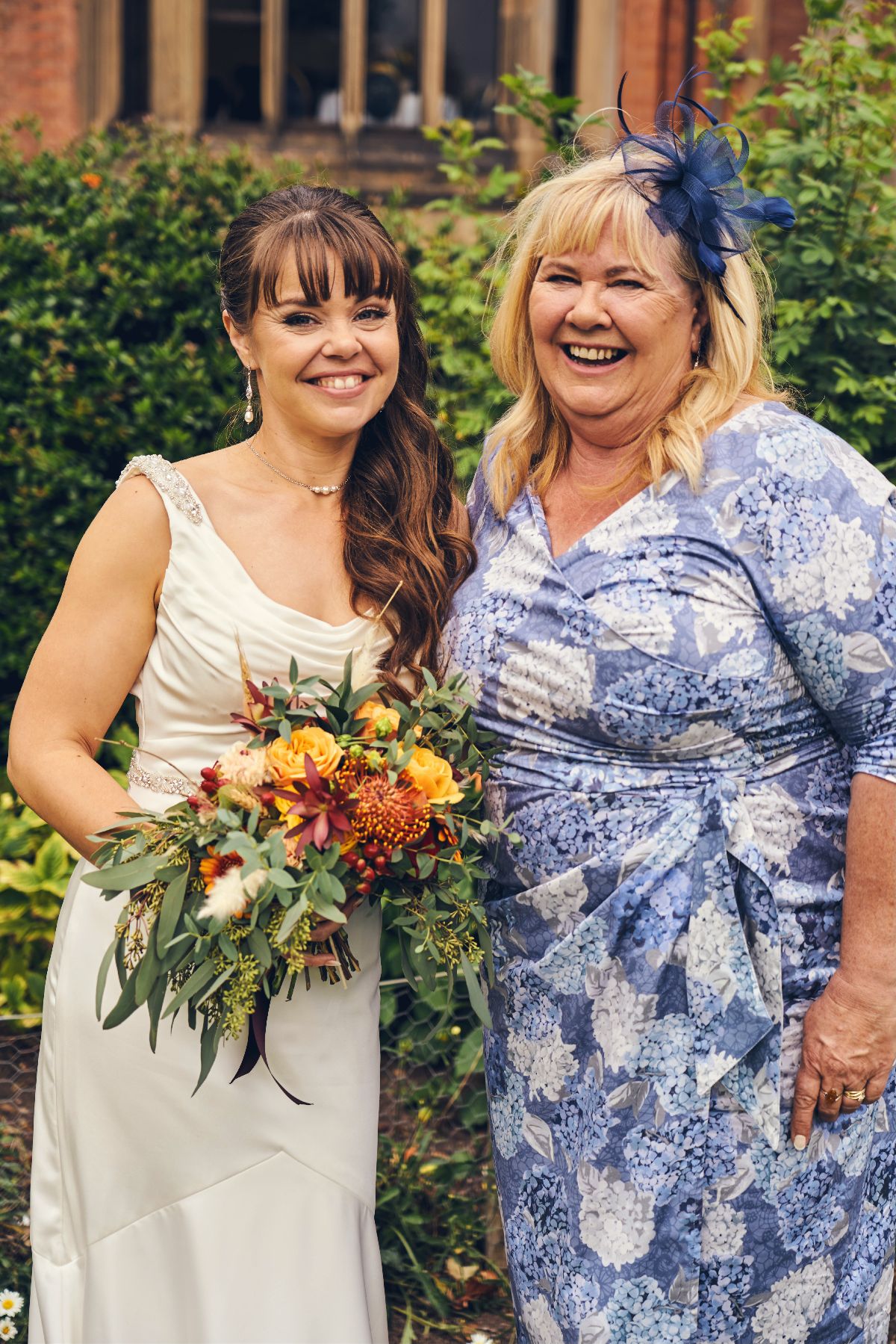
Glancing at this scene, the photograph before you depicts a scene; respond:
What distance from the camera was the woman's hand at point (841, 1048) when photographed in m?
2.38

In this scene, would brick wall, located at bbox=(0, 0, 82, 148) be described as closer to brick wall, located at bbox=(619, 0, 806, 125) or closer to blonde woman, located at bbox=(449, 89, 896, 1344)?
brick wall, located at bbox=(619, 0, 806, 125)

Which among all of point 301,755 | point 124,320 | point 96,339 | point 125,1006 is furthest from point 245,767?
point 124,320

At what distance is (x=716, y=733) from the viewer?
2359mm

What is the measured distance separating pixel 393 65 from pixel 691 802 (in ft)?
19.5

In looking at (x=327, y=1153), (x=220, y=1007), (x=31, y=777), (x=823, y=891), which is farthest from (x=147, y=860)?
(x=823, y=891)

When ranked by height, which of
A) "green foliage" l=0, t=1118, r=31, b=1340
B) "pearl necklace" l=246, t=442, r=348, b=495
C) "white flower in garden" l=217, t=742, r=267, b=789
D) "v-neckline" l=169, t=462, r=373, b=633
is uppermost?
"pearl necklace" l=246, t=442, r=348, b=495

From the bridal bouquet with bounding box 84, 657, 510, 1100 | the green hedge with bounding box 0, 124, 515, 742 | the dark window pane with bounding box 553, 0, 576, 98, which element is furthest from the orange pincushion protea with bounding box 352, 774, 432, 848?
the dark window pane with bounding box 553, 0, 576, 98

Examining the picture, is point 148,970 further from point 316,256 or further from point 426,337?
point 426,337

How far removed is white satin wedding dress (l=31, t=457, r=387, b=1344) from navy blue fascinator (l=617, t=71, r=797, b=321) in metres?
0.95

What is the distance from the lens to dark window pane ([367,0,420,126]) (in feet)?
23.4

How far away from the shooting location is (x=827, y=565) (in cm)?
228

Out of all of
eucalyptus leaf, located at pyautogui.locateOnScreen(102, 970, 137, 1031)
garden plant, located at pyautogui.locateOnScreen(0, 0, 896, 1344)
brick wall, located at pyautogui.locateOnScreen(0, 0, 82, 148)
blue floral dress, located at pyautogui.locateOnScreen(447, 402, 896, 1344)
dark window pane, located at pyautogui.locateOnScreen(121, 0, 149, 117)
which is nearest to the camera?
eucalyptus leaf, located at pyautogui.locateOnScreen(102, 970, 137, 1031)

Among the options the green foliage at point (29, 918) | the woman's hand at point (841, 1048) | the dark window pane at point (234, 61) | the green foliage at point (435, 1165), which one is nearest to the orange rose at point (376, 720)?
the woman's hand at point (841, 1048)

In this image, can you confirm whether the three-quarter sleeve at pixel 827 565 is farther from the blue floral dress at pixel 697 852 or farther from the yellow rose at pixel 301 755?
the yellow rose at pixel 301 755
